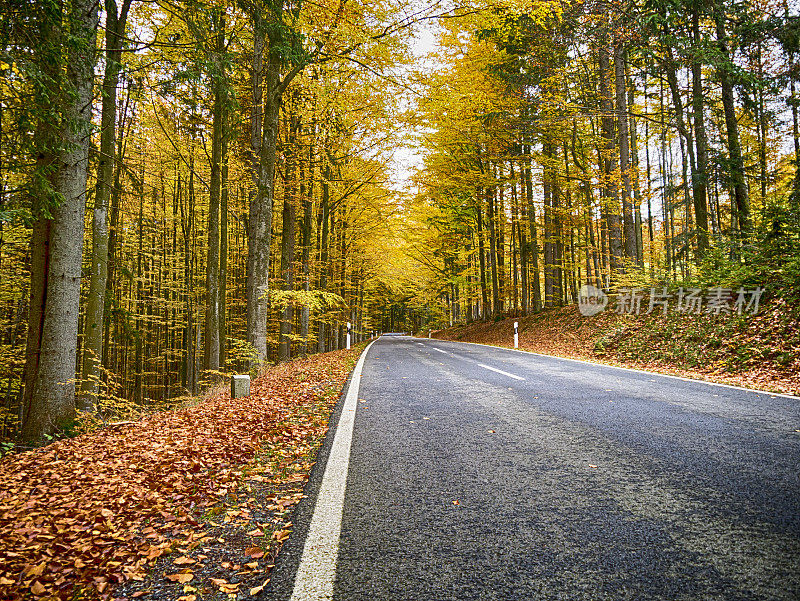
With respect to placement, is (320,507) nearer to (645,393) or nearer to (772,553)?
(772,553)

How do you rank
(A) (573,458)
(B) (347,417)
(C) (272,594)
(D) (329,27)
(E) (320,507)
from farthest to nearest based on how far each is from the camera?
(D) (329,27) → (B) (347,417) → (A) (573,458) → (E) (320,507) → (C) (272,594)

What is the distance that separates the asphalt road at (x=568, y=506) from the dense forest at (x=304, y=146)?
5.10 metres

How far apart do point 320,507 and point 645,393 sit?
5.31 m

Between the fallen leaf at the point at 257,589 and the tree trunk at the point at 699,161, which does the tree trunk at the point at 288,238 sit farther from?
the tree trunk at the point at 699,161

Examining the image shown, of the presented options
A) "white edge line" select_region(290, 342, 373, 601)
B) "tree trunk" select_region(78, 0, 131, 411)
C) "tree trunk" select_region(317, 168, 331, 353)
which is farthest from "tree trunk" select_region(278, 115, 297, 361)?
"white edge line" select_region(290, 342, 373, 601)

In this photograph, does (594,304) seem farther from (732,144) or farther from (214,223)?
→ (214,223)

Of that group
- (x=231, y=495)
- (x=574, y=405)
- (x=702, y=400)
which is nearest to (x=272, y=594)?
(x=231, y=495)

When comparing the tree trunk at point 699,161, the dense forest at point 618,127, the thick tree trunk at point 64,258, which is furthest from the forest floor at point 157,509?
the tree trunk at point 699,161

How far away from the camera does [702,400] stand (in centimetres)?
547

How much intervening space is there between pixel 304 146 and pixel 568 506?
1341 centimetres

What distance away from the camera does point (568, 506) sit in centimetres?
255

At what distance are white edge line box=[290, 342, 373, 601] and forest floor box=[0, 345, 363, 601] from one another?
0.20m

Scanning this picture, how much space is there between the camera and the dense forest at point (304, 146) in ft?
19.2

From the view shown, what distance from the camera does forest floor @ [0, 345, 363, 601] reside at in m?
2.13
